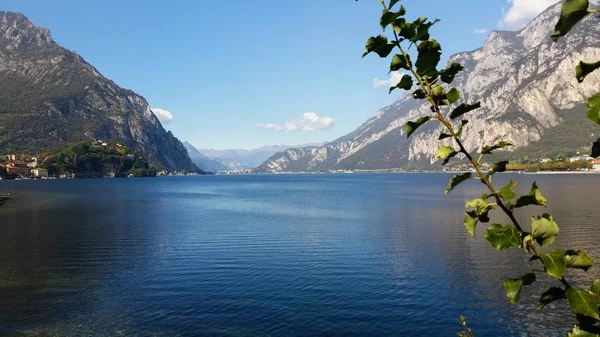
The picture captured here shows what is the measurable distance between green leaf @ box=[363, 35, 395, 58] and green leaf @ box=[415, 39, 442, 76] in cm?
28

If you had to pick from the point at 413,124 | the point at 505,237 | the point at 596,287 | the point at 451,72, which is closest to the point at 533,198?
the point at 505,237

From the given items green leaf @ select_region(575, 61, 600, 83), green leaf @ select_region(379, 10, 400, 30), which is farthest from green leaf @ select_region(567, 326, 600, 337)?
green leaf @ select_region(379, 10, 400, 30)

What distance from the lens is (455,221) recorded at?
80875mm

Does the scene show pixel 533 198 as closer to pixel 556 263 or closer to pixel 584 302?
pixel 556 263

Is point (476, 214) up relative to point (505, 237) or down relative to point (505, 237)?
up

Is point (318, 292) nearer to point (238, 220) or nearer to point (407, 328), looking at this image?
point (407, 328)

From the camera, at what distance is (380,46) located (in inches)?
138

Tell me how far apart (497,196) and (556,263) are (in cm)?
58

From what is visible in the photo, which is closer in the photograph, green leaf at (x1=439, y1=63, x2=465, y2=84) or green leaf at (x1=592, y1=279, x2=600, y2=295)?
green leaf at (x1=592, y1=279, x2=600, y2=295)

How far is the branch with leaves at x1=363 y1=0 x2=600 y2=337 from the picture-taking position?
105 inches

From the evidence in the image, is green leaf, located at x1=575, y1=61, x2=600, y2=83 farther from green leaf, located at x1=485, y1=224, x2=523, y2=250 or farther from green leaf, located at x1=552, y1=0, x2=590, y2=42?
green leaf, located at x1=485, y1=224, x2=523, y2=250

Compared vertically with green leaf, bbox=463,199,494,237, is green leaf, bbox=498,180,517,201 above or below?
above

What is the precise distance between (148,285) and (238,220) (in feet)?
161

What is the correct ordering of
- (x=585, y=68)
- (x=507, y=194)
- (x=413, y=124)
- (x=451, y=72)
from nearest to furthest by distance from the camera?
(x=585, y=68) < (x=507, y=194) < (x=413, y=124) < (x=451, y=72)
